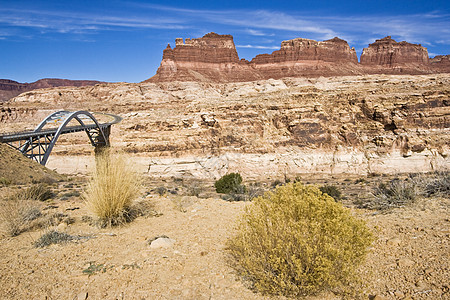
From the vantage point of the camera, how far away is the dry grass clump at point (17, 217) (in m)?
5.42

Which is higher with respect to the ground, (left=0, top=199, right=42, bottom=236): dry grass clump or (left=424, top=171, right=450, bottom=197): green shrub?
(left=424, top=171, right=450, bottom=197): green shrub

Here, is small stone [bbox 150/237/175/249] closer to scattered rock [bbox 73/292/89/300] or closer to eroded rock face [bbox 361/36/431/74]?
scattered rock [bbox 73/292/89/300]

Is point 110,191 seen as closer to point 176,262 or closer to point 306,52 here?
point 176,262

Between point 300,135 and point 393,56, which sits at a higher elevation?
point 393,56

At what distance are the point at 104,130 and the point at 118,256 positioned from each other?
33.4 meters

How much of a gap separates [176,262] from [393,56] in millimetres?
117371

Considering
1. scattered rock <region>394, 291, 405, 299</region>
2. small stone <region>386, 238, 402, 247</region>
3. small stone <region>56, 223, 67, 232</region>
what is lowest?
small stone <region>56, 223, 67, 232</region>

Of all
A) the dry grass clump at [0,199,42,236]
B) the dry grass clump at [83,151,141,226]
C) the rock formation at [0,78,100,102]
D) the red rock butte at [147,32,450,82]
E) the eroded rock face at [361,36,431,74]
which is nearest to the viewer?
the dry grass clump at [0,199,42,236]

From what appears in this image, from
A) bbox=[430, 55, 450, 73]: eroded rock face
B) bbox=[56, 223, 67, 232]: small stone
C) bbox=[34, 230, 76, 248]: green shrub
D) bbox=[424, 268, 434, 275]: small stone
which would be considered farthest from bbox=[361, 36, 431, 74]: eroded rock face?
bbox=[34, 230, 76, 248]: green shrub

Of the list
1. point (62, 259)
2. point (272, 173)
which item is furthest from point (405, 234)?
point (272, 173)

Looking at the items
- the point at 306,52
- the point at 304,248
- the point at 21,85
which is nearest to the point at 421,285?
the point at 304,248

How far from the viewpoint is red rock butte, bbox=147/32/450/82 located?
76.1 metres

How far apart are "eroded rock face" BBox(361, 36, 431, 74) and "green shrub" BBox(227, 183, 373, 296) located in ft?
362

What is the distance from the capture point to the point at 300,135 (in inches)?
1255
